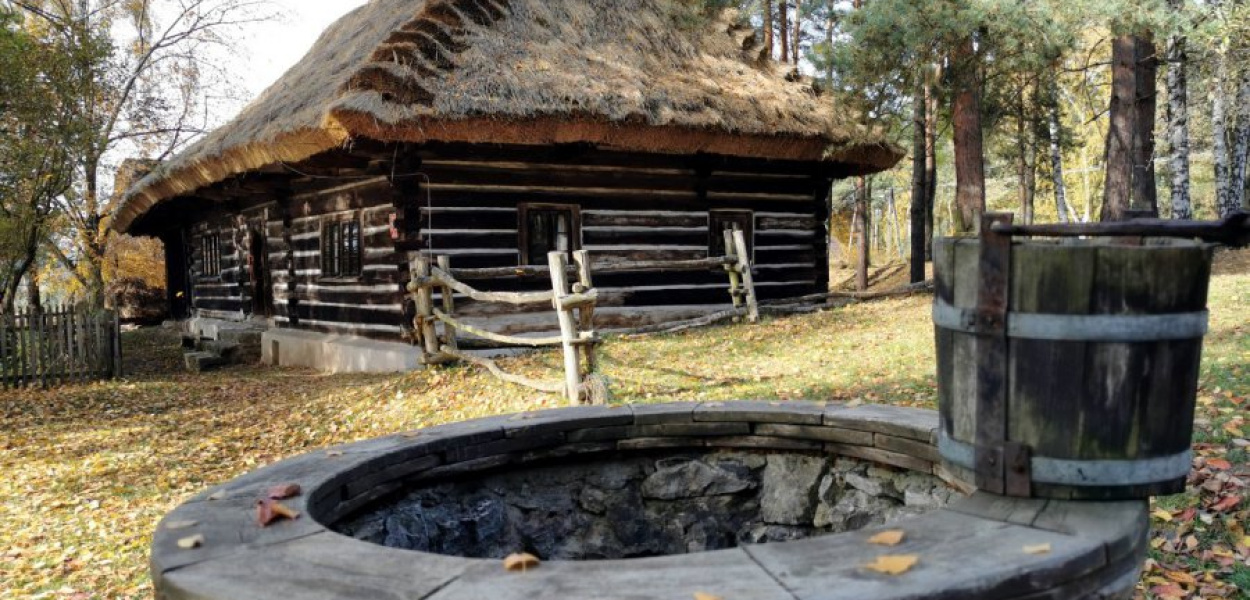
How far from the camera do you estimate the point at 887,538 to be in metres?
1.83

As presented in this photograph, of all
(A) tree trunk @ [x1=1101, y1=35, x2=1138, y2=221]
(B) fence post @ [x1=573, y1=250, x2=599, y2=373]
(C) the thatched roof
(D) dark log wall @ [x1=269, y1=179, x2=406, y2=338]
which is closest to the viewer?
(B) fence post @ [x1=573, y1=250, x2=599, y2=373]

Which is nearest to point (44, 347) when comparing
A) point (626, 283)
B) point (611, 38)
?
point (626, 283)

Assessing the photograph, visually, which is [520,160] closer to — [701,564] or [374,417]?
[374,417]

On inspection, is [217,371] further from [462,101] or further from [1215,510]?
[1215,510]

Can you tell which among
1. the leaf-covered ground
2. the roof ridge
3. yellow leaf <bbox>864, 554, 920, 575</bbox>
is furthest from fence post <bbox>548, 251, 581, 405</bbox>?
yellow leaf <bbox>864, 554, 920, 575</bbox>

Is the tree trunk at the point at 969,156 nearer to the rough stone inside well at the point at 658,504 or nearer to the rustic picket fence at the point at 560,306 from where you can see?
the rustic picket fence at the point at 560,306

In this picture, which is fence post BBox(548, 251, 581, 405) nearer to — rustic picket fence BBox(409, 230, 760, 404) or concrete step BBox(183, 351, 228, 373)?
rustic picket fence BBox(409, 230, 760, 404)

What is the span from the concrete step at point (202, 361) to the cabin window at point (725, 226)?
865 cm

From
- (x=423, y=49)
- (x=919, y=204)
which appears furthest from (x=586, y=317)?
(x=919, y=204)

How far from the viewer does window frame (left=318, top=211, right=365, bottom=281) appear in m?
11.6

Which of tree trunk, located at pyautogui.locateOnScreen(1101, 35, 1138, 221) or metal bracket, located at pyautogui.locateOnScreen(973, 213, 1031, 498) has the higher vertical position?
tree trunk, located at pyautogui.locateOnScreen(1101, 35, 1138, 221)

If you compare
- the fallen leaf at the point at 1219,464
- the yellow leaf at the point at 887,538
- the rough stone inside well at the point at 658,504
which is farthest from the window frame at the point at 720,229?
the yellow leaf at the point at 887,538

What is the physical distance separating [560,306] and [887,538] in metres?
5.46

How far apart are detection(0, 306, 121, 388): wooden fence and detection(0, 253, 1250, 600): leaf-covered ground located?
41cm
